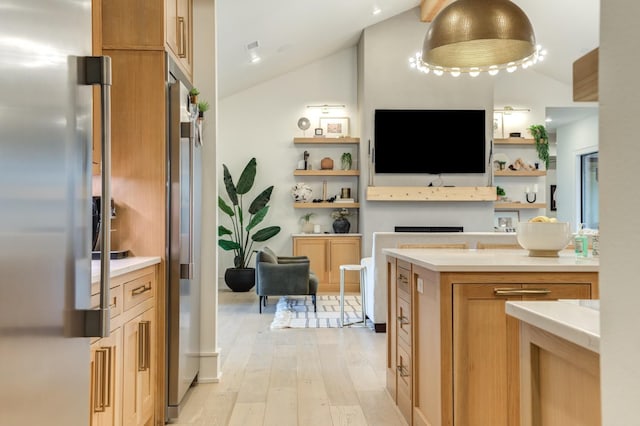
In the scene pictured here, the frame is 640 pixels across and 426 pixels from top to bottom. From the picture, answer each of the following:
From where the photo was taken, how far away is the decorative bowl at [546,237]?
8.98 feet

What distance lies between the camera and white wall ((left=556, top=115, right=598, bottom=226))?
9.46m

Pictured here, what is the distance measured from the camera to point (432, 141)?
7.95 meters

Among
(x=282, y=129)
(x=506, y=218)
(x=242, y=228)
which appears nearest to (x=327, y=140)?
(x=282, y=129)

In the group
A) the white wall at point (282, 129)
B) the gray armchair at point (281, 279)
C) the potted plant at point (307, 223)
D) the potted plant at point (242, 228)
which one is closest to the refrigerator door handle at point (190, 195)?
the gray armchair at point (281, 279)

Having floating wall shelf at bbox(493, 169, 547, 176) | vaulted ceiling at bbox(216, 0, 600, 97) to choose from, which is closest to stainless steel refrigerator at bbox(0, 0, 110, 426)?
vaulted ceiling at bbox(216, 0, 600, 97)

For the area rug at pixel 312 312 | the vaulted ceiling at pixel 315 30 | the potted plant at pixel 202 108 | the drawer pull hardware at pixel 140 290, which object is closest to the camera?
the drawer pull hardware at pixel 140 290

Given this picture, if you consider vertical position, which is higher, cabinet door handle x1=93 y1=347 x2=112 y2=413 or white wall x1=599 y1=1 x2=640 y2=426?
white wall x1=599 y1=1 x2=640 y2=426

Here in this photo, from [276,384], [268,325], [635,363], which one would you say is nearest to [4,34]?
[635,363]

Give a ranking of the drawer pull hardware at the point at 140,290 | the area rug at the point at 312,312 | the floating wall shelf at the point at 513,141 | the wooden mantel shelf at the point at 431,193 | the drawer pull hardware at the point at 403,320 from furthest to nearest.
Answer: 1. the floating wall shelf at the point at 513,141
2. the wooden mantel shelf at the point at 431,193
3. the area rug at the point at 312,312
4. the drawer pull hardware at the point at 403,320
5. the drawer pull hardware at the point at 140,290

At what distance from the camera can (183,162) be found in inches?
117

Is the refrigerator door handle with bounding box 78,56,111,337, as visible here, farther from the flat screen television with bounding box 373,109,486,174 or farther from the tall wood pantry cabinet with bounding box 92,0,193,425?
the flat screen television with bounding box 373,109,486,174

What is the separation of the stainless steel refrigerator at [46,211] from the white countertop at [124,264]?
74 centimetres

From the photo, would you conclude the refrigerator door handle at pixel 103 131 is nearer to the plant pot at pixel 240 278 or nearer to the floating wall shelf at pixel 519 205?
the plant pot at pixel 240 278

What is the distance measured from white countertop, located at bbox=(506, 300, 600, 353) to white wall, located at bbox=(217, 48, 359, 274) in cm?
721
